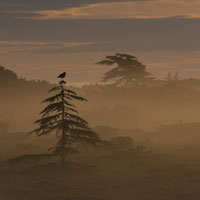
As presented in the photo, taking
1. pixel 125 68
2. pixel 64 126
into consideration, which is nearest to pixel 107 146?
pixel 64 126

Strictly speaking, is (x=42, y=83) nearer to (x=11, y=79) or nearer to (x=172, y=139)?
(x=11, y=79)

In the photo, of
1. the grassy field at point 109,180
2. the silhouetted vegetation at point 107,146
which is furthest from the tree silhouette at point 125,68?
the grassy field at point 109,180

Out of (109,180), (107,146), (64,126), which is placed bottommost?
(109,180)

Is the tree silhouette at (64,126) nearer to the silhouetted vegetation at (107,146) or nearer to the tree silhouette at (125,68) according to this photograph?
the silhouetted vegetation at (107,146)

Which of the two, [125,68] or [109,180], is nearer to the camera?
[109,180]

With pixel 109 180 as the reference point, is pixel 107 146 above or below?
above

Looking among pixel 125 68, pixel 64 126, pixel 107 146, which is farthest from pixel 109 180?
pixel 125 68

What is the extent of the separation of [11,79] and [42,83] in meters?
5.07

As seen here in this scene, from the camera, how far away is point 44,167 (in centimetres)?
2483

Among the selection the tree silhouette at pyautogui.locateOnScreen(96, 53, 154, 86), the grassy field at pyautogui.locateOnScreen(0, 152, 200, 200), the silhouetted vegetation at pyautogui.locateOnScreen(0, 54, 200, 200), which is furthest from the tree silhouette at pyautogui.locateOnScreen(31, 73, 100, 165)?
the tree silhouette at pyautogui.locateOnScreen(96, 53, 154, 86)

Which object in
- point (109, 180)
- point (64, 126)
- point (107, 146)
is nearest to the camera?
point (109, 180)

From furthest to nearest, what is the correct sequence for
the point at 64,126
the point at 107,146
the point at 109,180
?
the point at 107,146, the point at 64,126, the point at 109,180

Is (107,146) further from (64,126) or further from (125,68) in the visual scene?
(125,68)

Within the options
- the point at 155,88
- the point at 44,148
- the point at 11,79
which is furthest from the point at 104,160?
the point at 11,79
